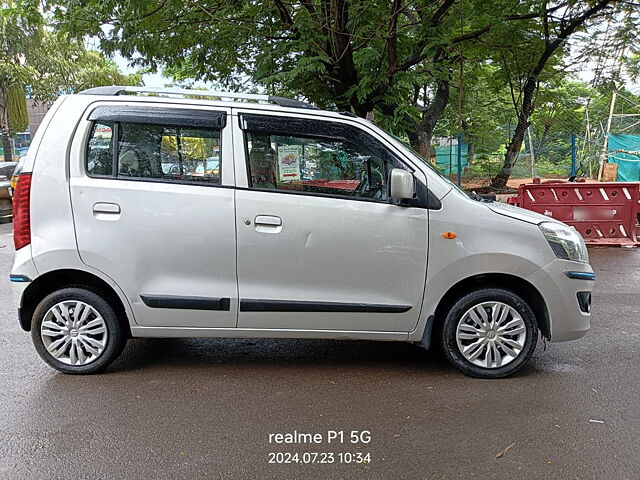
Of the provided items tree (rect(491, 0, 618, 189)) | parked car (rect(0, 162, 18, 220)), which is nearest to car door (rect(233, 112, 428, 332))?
tree (rect(491, 0, 618, 189))

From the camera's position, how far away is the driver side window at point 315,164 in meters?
4.28

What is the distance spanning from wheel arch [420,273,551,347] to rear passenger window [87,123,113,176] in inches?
105

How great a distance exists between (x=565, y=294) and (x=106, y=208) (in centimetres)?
344

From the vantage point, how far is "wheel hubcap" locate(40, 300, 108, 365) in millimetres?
4312

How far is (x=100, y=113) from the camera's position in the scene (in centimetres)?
429

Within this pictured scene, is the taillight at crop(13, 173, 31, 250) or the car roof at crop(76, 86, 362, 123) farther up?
the car roof at crop(76, 86, 362, 123)

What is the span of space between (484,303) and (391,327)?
715 mm

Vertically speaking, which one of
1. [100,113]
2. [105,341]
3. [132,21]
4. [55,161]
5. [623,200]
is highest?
[132,21]

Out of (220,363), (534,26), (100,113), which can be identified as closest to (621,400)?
(220,363)

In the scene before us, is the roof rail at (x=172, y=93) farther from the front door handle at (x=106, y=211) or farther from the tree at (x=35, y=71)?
the tree at (x=35, y=71)

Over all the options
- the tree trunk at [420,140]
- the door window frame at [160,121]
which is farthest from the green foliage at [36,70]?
the door window frame at [160,121]

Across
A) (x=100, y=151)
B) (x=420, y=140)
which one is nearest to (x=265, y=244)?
(x=100, y=151)

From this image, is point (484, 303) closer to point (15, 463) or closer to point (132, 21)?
point (15, 463)
